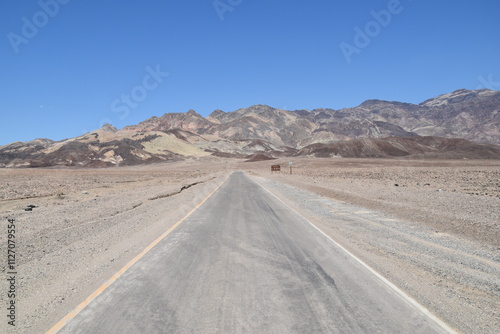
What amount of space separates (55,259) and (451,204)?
1801cm

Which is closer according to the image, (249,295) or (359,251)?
(249,295)

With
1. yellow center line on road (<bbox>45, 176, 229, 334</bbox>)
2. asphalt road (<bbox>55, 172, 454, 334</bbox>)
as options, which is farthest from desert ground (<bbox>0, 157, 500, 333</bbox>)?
asphalt road (<bbox>55, 172, 454, 334</bbox>)

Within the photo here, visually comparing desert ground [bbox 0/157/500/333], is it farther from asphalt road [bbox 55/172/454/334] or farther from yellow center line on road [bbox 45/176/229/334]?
asphalt road [bbox 55/172/454/334]

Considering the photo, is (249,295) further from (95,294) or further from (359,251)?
(359,251)

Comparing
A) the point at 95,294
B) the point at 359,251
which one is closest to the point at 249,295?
the point at 95,294

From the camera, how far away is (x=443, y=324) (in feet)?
14.5

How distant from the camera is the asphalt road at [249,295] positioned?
4.31 metres

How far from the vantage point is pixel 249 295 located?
5262 mm

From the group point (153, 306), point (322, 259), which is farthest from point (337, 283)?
point (153, 306)

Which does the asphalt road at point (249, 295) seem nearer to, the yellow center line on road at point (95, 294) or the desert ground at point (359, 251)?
the yellow center line on road at point (95, 294)

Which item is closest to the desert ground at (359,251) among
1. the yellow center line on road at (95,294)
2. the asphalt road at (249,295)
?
the yellow center line on road at (95,294)

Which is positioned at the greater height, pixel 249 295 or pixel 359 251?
pixel 249 295

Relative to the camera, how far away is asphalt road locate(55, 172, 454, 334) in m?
4.31

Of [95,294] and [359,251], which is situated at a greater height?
[95,294]
